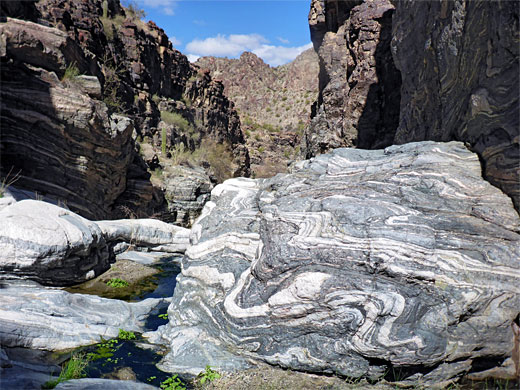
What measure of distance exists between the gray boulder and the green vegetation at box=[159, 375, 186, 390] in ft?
10.4

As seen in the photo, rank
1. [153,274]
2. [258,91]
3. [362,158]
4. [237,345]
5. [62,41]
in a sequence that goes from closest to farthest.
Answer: [237,345] < [362,158] < [153,274] < [62,41] < [258,91]

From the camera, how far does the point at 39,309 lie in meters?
3.90

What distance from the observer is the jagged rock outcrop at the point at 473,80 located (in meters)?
3.34

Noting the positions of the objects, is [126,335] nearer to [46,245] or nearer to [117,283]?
[117,283]

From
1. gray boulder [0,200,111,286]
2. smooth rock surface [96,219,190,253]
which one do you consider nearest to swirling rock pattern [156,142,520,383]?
gray boulder [0,200,111,286]

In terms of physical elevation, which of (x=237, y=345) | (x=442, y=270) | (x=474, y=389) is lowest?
(x=474, y=389)

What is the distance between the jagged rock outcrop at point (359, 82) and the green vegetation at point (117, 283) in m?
7.78

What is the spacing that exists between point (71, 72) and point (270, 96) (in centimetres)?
3966

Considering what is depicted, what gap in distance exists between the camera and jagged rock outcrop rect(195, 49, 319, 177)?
3734 cm

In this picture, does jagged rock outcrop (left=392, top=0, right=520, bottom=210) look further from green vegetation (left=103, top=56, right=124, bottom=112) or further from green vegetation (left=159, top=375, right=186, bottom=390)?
green vegetation (left=103, top=56, right=124, bottom=112)

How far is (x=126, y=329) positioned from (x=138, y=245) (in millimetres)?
4018

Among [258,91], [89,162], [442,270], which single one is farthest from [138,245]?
[258,91]

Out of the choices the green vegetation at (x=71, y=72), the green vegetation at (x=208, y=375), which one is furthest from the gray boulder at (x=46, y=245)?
the green vegetation at (x=71, y=72)

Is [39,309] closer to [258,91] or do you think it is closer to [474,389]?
[474,389]
